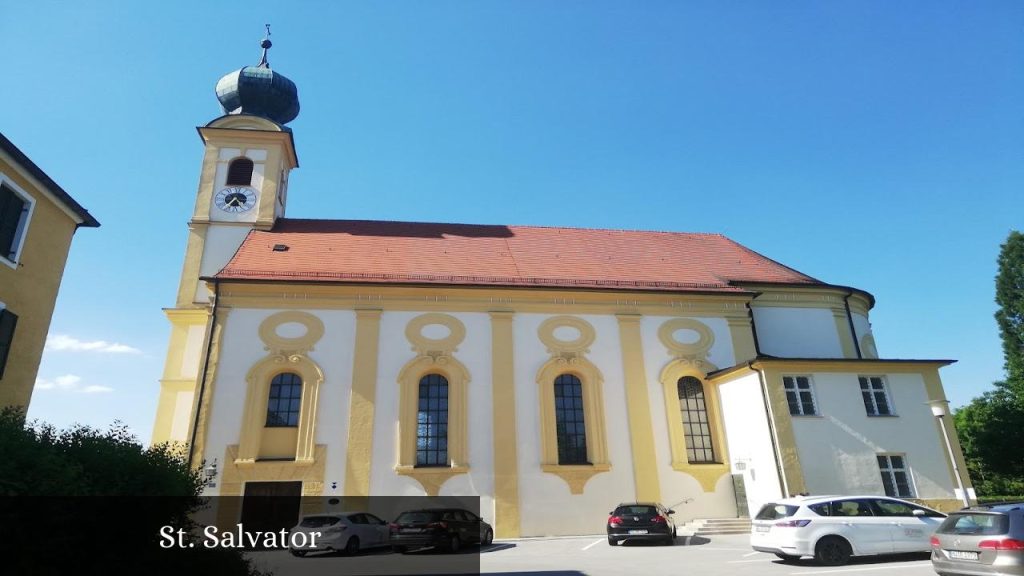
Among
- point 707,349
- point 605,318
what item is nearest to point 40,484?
point 605,318

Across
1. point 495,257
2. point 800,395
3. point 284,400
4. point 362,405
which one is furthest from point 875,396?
point 284,400

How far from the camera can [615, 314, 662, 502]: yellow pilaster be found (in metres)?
19.0

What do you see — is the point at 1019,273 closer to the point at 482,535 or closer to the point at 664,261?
the point at 664,261

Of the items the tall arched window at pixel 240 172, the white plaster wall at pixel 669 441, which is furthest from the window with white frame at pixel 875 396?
the tall arched window at pixel 240 172

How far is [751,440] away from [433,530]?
10674 millimetres

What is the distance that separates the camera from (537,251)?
81.6 ft

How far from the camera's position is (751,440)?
61.1 feet

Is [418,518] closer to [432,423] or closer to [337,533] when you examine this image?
[337,533]

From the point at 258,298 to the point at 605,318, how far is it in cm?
1235

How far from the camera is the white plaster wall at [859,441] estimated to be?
17391 mm

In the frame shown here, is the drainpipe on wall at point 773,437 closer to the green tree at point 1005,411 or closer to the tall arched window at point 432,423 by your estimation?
the tall arched window at point 432,423

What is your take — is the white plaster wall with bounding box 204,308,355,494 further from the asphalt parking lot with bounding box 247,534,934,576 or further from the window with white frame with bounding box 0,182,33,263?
the window with white frame with bounding box 0,182,33,263

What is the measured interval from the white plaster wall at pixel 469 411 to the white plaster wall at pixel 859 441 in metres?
9.71

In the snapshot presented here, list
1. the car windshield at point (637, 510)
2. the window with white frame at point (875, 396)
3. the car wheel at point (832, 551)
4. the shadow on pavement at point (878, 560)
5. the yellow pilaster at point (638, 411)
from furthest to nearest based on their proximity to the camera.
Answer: the yellow pilaster at point (638, 411) → the window with white frame at point (875, 396) → the car windshield at point (637, 510) → the shadow on pavement at point (878, 560) → the car wheel at point (832, 551)
